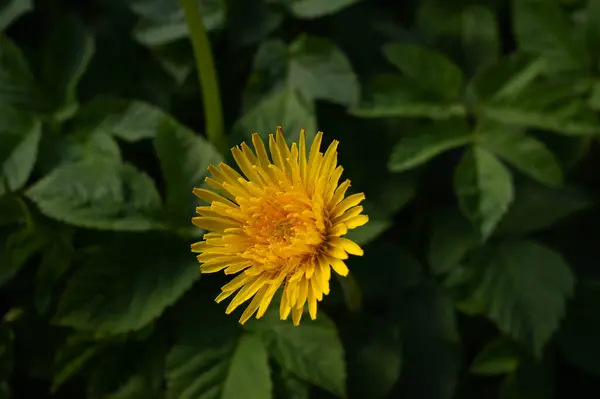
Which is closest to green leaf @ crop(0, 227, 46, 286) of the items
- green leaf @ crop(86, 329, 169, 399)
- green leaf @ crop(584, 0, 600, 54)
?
green leaf @ crop(86, 329, 169, 399)

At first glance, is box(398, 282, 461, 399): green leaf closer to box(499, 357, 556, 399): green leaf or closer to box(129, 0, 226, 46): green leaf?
box(499, 357, 556, 399): green leaf

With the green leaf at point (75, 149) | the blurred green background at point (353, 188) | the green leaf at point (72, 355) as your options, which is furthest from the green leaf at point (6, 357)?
the green leaf at point (75, 149)

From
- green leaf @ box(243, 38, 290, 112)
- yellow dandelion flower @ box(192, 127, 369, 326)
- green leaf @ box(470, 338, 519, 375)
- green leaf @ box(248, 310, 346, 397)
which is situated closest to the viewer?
yellow dandelion flower @ box(192, 127, 369, 326)

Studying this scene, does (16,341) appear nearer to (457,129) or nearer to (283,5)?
(283,5)

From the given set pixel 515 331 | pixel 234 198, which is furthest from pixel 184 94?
pixel 515 331

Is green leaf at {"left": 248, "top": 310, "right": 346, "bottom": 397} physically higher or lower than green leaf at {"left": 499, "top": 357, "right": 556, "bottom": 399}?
higher

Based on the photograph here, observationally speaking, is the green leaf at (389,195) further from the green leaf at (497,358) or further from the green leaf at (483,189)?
the green leaf at (497,358)
